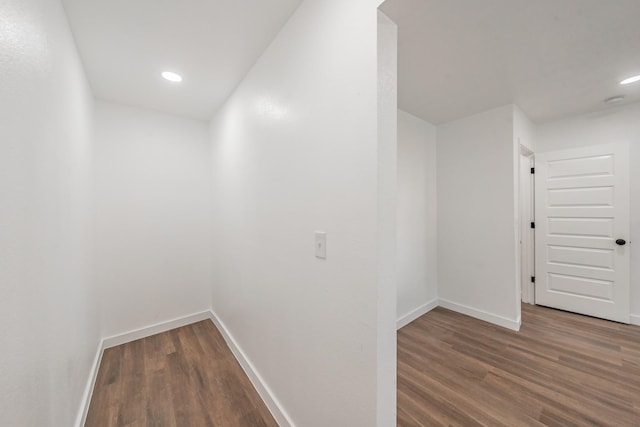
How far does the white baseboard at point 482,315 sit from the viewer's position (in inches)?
104

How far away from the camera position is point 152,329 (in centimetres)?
266

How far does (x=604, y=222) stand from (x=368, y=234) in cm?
367

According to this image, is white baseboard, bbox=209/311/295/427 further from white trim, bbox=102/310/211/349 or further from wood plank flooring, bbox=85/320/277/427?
white trim, bbox=102/310/211/349

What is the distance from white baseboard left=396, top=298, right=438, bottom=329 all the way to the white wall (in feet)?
6.87

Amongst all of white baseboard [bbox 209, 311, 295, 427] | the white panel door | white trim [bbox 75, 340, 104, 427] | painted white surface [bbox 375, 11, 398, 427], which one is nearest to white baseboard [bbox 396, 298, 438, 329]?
the white panel door

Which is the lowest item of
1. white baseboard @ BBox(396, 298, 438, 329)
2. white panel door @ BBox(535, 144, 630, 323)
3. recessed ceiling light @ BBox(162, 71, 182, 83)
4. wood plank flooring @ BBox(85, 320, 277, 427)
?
wood plank flooring @ BBox(85, 320, 277, 427)

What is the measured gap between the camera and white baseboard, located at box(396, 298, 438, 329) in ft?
9.08

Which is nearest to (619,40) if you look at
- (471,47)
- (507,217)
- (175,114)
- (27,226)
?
(471,47)

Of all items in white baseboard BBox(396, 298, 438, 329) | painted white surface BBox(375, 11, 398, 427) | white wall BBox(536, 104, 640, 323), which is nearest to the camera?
painted white surface BBox(375, 11, 398, 427)

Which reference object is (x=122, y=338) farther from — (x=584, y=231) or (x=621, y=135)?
(x=621, y=135)

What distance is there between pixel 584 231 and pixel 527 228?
0.55 m

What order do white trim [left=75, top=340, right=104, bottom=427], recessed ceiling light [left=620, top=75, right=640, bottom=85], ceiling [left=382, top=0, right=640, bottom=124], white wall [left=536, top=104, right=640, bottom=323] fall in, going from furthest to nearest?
1. white wall [left=536, top=104, right=640, bottom=323]
2. recessed ceiling light [left=620, top=75, right=640, bottom=85]
3. white trim [left=75, top=340, right=104, bottom=427]
4. ceiling [left=382, top=0, right=640, bottom=124]

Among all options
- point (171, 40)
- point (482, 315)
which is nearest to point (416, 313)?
point (482, 315)

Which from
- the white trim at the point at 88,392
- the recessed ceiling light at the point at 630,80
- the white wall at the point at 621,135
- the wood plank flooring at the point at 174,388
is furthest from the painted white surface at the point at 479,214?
the white trim at the point at 88,392
